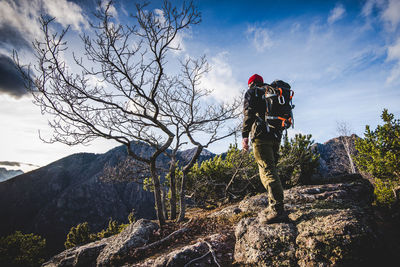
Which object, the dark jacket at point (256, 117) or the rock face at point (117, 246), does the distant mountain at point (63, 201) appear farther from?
the dark jacket at point (256, 117)

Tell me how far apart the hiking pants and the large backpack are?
1.22ft

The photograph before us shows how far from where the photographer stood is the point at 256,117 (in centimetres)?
316

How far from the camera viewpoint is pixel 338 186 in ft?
19.3

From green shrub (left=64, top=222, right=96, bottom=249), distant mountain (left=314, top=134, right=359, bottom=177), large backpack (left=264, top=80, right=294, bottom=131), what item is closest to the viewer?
large backpack (left=264, top=80, right=294, bottom=131)

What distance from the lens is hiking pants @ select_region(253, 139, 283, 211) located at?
9.30 feet

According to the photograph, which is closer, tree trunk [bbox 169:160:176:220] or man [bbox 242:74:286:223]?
man [bbox 242:74:286:223]

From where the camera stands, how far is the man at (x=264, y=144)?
2842 mm

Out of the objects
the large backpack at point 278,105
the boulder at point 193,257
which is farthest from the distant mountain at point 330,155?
the boulder at point 193,257

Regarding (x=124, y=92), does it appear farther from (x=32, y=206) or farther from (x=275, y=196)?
(x=32, y=206)

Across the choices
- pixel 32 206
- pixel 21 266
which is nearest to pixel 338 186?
pixel 21 266

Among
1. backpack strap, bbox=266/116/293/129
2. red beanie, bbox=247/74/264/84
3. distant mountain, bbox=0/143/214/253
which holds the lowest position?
distant mountain, bbox=0/143/214/253

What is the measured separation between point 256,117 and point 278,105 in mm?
440

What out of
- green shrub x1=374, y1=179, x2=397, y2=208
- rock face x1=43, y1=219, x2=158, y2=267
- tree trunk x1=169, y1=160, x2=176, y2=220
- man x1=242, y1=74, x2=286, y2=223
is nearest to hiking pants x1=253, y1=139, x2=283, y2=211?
man x1=242, y1=74, x2=286, y2=223

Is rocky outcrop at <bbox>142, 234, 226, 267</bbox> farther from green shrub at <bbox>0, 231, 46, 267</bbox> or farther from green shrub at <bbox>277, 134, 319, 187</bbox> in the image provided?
green shrub at <bbox>0, 231, 46, 267</bbox>
